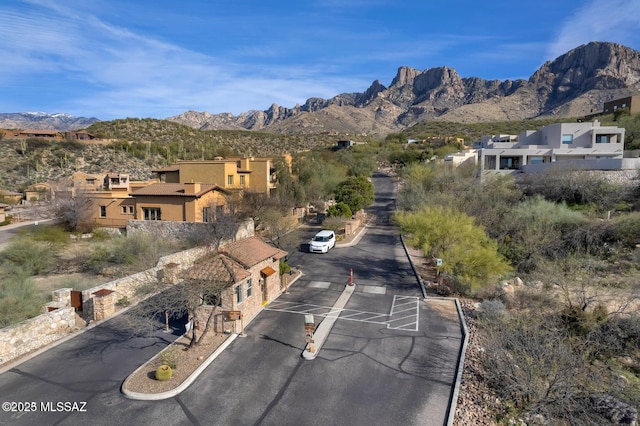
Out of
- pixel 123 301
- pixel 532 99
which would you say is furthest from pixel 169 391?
pixel 532 99

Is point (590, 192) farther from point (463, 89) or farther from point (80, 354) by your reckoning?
point (463, 89)

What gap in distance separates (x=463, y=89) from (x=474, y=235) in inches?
7486

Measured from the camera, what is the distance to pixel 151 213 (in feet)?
103

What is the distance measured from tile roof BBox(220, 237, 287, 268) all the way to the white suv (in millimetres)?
8806

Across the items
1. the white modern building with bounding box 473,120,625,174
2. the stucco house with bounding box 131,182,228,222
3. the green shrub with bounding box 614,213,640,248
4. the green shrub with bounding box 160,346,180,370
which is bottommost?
the green shrub with bounding box 160,346,180,370

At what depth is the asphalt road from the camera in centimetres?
974

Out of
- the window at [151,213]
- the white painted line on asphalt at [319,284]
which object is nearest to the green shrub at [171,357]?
the white painted line on asphalt at [319,284]

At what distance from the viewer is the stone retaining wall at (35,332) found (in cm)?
1214

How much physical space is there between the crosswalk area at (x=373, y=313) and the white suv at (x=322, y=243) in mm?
9711

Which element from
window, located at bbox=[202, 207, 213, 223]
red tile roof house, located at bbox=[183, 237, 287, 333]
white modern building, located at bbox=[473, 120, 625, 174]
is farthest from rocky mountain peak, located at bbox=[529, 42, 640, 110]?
red tile roof house, located at bbox=[183, 237, 287, 333]

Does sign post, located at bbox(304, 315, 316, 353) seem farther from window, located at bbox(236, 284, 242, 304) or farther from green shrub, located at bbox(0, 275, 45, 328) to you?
green shrub, located at bbox(0, 275, 45, 328)

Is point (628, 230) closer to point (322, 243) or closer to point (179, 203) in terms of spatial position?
point (322, 243)

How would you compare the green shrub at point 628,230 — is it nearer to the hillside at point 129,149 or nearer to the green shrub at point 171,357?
the green shrub at point 171,357

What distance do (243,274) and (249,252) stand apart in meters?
2.06
